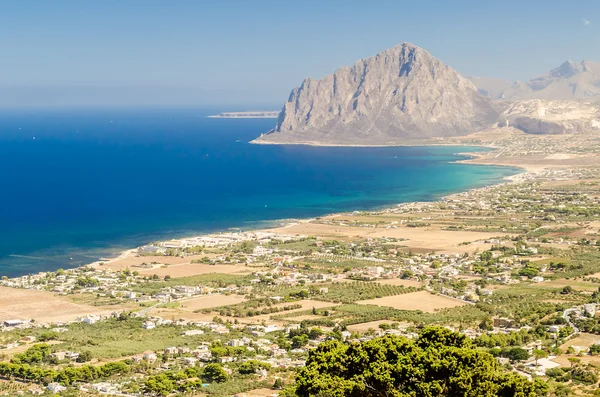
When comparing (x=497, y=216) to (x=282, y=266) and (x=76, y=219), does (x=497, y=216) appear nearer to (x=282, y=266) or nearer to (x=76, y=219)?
(x=282, y=266)

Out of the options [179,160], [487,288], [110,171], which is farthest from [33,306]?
[179,160]

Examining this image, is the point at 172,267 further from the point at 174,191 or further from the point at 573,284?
the point at 174,191

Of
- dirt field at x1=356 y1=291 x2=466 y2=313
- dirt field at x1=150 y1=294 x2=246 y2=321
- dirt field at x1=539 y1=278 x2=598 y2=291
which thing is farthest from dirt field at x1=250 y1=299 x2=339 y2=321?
dirt field at x1=539 y1=278 x2=598 y2=291

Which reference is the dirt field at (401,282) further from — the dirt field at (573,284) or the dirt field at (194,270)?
the dirt field at (194,270)

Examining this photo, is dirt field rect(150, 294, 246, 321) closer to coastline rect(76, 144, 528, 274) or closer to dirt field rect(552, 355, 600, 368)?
coastline rect(76, 144, 528, 274)

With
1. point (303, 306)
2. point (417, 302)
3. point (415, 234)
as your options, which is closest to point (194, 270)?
point (303, 306)

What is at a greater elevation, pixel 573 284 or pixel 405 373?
pixel 405 373

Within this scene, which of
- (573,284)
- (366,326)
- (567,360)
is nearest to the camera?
(567,360)
